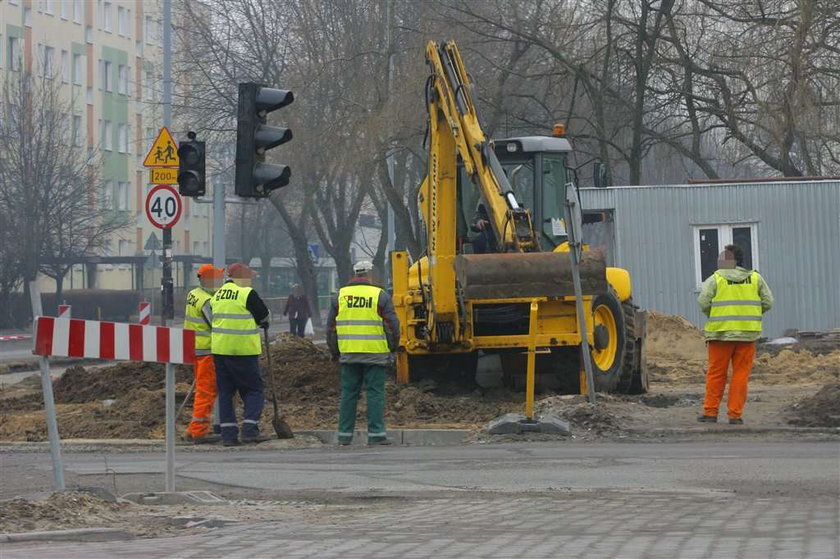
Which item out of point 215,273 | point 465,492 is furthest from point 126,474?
point 215,273

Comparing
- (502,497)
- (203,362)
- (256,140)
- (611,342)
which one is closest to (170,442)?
(502,497)

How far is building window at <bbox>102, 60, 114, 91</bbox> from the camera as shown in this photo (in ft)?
262

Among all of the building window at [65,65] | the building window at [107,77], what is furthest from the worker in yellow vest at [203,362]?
the building window at [107,77]

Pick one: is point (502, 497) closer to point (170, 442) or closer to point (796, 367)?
point (170, 442)

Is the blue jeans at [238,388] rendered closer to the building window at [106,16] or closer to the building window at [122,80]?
the building window at [106,16]

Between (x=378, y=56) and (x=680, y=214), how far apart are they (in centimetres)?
940

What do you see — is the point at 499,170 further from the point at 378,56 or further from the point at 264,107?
the point at 378,56

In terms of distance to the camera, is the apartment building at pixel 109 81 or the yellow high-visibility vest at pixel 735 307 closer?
the yellow high-visibility vest at pixel 735 307

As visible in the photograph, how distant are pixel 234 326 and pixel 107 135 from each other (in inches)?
2693

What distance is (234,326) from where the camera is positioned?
14.3 m

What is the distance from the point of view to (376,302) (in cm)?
1419

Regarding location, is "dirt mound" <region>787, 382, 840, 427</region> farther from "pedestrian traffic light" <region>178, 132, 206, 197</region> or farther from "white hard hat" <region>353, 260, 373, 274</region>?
"pedestrian traffic light" <region>178, 132, 206, 197</region>

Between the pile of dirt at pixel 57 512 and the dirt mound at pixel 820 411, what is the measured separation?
8072 millimetres

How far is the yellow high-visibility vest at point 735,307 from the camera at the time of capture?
14.7 meters
